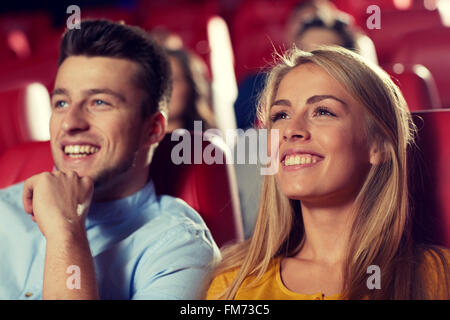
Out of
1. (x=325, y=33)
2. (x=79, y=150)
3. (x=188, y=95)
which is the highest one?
(x=325, y=33)

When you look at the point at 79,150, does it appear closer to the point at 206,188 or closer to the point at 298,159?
the point at 206,188

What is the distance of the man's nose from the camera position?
0.95 m

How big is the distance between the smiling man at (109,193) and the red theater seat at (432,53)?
31.9 inches

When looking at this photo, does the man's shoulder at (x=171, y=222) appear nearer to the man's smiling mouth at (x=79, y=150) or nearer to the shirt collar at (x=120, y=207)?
the shirt collar at (x=120, y=207)

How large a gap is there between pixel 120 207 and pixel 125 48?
26 cm

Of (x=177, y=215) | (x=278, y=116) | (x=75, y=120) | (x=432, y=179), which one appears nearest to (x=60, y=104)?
(x=75, y=120)

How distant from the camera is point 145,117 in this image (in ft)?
3.31

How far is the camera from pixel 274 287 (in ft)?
2.60

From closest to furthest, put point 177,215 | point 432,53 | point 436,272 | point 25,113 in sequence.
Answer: point 436,272
point 177,215
point 25,113
point 432,53

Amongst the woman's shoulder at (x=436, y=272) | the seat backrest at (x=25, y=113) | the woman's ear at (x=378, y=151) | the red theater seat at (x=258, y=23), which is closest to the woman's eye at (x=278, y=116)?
the woman's ear at (x=378, y=151)

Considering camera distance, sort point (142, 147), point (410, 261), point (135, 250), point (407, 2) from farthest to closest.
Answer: point (407, 2) < point (142, 147) < point (135, 250) < point (410, 261)
